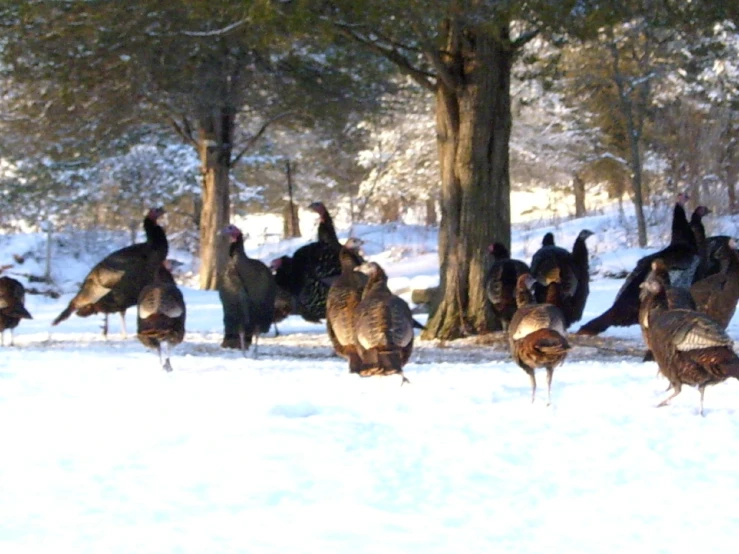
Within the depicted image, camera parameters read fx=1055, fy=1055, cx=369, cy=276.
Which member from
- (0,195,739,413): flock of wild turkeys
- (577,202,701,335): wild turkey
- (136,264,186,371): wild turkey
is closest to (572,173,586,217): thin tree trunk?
(0,195,739,413): flock of wild turkeys

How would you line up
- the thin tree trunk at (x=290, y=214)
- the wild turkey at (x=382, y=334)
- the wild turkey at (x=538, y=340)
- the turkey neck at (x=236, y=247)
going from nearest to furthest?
the wild turkey at (x=538, y=340) < the wild turkey at (x=382, y=334) < the turkey neck at (x=236, y=247) < the thin tree trunk at (x=290, y=214)

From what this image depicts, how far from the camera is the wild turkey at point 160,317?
9.30 metres

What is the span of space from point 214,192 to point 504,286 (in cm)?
1307

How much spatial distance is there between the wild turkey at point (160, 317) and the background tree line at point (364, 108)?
3.06 m

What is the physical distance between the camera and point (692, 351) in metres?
6.61

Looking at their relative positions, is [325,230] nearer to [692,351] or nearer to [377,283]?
[377,283]

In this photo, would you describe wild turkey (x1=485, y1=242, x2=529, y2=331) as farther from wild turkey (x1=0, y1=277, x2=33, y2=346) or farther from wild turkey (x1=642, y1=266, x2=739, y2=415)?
wild turkey (x1=0, y1=277, x2=33, y2=346)

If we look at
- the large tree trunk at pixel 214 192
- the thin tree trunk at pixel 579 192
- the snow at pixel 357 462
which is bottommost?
the snow at pixel 357 462

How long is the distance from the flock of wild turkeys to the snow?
35 centimetres

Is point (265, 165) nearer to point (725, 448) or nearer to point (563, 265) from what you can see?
point (563, 265)

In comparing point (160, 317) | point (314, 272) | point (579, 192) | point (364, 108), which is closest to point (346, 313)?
point (160, 317)

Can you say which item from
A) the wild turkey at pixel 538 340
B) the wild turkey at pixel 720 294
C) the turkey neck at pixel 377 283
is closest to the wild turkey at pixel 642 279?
the wild turkey at pixel 720 294

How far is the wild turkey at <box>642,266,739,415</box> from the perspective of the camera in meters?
6.47

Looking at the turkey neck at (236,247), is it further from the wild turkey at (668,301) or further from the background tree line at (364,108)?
the wild turkey at (668,301)
